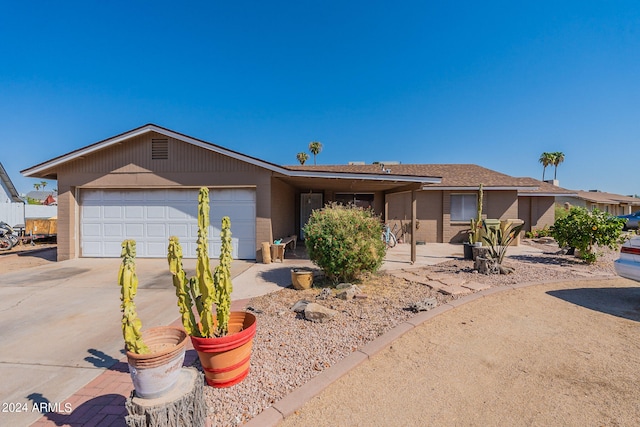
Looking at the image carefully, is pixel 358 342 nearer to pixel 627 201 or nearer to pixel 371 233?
pixel 371 233

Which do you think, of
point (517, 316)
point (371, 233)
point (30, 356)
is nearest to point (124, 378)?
point (30, 356)

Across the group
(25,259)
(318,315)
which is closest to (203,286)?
(318,315)

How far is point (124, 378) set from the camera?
2.85 meters

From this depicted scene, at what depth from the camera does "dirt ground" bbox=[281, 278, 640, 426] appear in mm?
2371

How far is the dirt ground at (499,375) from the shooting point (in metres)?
2.37

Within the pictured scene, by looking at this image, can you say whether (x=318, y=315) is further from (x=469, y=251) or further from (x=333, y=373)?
(x=469, y=251)

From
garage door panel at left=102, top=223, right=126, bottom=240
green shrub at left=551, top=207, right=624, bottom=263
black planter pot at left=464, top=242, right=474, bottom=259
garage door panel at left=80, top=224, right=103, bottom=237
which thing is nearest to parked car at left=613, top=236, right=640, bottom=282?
green shrub at left=551, top=207, right=624, bottom=263

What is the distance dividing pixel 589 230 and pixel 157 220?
13.4 meters

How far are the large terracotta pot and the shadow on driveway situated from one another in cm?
593

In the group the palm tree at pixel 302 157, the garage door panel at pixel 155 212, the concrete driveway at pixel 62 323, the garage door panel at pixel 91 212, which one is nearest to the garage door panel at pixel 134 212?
the garage door panel at pixel 155 212

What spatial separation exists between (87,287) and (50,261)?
4937 millimetres

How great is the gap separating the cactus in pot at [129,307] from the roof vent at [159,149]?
27.1 ft

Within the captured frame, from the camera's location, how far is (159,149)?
9242 mm

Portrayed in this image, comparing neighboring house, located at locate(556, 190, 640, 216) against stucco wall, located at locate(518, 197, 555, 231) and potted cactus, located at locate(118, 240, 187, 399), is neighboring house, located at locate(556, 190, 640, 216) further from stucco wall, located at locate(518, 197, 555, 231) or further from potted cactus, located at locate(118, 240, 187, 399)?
potted cactus, located at locate(118, 240, 187, 399)
